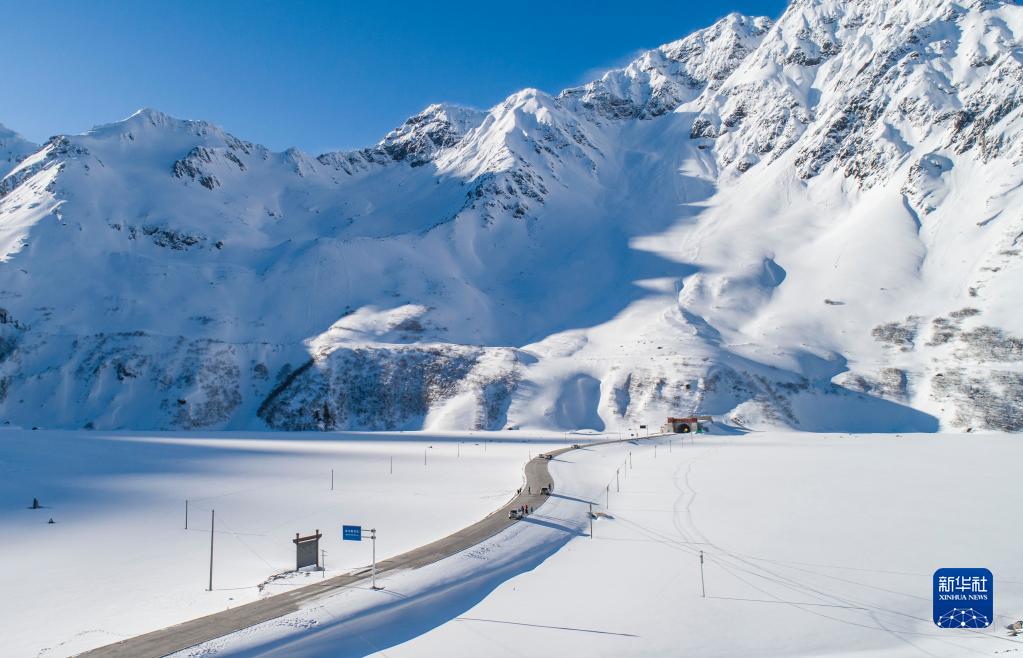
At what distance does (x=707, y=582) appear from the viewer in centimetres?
1995

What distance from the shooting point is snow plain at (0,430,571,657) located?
18.8m

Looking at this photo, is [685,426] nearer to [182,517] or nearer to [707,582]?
[707,582]

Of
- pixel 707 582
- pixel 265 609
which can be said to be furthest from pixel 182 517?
pixel 707 582

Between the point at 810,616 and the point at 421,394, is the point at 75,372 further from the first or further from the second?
the point at 810,616

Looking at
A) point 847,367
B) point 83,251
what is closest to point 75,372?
point 83,251

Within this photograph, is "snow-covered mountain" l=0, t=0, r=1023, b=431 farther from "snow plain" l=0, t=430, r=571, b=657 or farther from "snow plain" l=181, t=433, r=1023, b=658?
"snow plain" l=181, t=433, r=1023, b=658

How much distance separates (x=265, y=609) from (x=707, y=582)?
44.7ft

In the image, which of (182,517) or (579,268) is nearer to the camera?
(182,517)

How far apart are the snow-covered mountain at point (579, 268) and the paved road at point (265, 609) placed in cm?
5468

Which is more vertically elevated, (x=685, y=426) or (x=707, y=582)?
(x=685, y=426)

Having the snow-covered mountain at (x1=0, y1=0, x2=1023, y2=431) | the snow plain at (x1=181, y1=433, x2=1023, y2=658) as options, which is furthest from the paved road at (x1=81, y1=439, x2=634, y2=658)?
the snow-covered mountain at (x1=0, y1=0, x2=1023, y2=431)

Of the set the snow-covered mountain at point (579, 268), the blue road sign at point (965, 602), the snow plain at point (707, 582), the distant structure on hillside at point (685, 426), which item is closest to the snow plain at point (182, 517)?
the snow plain at point (707, 582)

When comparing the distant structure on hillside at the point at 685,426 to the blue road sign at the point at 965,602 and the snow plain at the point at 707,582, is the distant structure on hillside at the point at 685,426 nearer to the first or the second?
the snow plain at the point at 707,582

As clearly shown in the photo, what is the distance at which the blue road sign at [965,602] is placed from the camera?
52.5 feet
